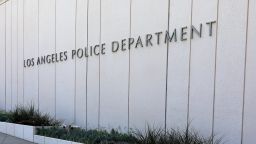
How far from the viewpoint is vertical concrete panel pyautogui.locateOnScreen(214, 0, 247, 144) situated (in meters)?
7.07

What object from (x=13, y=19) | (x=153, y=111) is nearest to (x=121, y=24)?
(x=153, y=111)

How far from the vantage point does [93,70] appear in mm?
11266

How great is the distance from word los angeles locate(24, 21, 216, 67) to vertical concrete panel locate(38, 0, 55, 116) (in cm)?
25

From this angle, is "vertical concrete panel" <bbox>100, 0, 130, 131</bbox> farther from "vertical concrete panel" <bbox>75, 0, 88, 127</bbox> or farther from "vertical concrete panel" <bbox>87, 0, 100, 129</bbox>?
"vertical concrete panel" <bbox>75, 0, 88, 127</bbox>

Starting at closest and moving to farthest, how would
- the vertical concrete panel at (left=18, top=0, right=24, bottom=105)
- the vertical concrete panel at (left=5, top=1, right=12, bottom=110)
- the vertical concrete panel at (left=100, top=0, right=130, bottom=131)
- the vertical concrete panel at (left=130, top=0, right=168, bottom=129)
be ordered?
the vertical concrete panel at (left=130, top=0, right=168, bottom=129) < the vertical concrete panel at (left=100, top=0, right=130, bottom=131) < the vertical concrete panel at (left=18, top=0, right=24, bottom=105) < the vertical concrete panel at (left=5, top=1, right=12, bottom=110)

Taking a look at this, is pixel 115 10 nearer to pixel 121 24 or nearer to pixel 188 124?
pixel 121 24

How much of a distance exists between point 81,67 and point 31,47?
3921mm

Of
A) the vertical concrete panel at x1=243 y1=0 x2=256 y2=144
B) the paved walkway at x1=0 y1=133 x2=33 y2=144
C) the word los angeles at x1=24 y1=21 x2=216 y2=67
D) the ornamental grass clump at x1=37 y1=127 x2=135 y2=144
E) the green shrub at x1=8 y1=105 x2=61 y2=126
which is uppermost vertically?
the word los angeles at x1=24 y1=21 x2=216 y2=67

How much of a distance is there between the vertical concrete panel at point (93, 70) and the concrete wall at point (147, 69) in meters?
0.03

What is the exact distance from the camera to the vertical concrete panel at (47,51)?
44.3ft

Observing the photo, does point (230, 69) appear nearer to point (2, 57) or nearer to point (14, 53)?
point (14, 53)

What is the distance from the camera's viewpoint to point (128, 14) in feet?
32.7

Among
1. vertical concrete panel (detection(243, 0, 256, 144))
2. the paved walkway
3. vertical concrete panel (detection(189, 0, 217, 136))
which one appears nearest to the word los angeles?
vertical concrete panel (detection(189, 0, 217, 136))

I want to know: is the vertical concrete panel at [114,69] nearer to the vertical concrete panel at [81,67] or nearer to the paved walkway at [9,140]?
the vertical concrete panel at [81,67]
